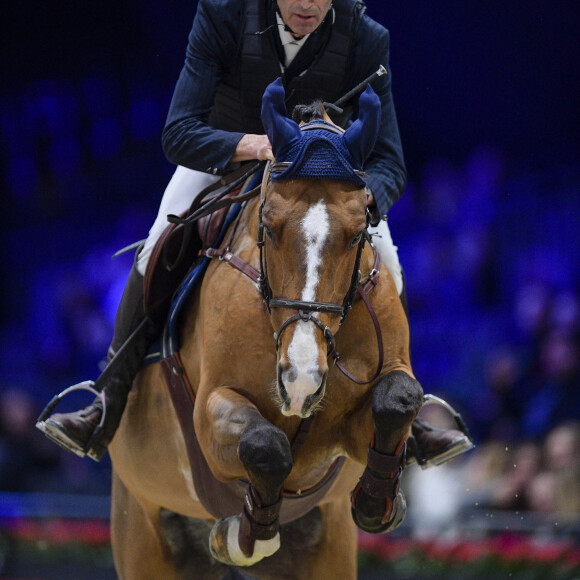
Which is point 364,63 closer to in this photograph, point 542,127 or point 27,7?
point 542,127

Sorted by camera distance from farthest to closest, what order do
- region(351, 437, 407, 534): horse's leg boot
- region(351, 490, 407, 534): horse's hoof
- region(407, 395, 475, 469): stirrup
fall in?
1. region(407, 395, 475, 469): stirrup
2. region(351, 490, 407, 534): horse's hoof
3. region(351, 437, 407, 534): horse's leg boot

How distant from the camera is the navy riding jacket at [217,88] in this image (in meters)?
4.04

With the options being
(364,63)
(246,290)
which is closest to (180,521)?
(246,290)

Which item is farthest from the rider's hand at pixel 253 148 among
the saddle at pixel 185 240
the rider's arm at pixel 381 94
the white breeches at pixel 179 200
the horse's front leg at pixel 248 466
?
the horse's front leg at pixel 248 466

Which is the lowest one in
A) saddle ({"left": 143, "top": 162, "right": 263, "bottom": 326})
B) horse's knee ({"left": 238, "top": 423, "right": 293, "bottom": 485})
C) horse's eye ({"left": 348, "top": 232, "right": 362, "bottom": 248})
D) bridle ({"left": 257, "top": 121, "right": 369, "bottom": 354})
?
horse's knee ({"left": 238, "top": 423, "right": 293, "bottom": 485})

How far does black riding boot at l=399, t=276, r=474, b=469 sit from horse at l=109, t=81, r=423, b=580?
32cm

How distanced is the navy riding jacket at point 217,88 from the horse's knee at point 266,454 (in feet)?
3.76

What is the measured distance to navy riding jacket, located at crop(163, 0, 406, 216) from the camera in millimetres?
4035

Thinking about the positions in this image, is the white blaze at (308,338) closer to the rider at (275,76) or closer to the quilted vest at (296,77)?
the rider at (275,76)

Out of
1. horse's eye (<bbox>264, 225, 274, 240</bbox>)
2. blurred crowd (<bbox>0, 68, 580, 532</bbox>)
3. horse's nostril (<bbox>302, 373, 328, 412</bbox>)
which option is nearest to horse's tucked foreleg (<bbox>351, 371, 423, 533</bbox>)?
horse's nostril (<bbox>302, 373, 328, 412</bbox>)

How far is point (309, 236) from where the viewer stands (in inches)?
124

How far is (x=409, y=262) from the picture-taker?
8.70 m

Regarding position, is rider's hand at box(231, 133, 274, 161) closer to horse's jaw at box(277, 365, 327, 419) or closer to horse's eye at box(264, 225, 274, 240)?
horse's eye at box(264, 225, 274, 240)

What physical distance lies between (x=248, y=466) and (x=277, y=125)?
3.92 ft
